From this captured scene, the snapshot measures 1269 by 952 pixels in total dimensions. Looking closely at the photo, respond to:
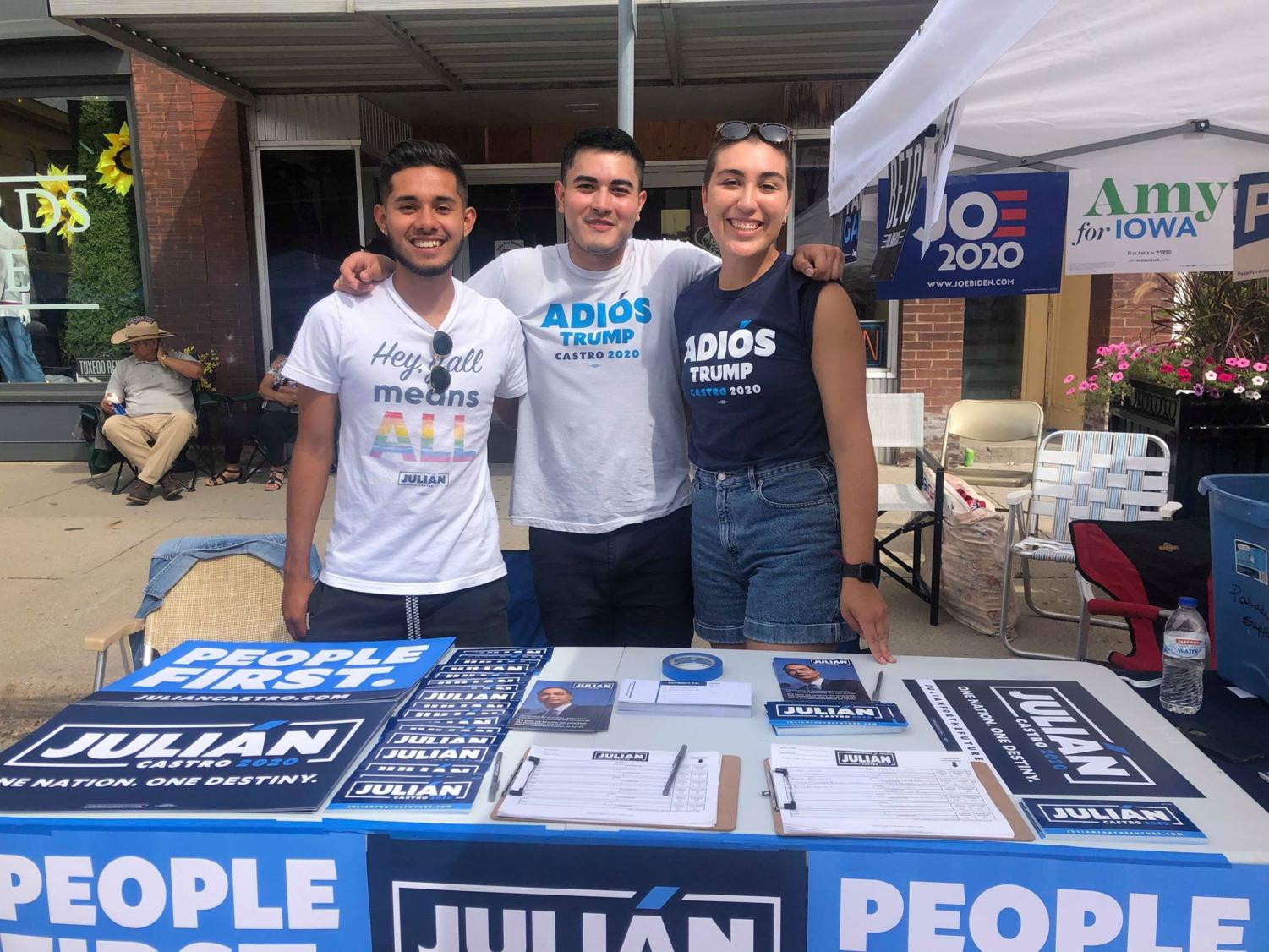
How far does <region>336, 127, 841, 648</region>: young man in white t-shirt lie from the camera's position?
236 cm

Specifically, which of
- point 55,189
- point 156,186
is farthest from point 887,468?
point 55,189

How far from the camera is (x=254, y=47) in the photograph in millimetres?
7172

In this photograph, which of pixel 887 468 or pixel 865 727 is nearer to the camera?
pixel 865 727

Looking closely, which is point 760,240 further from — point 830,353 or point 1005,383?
point 1005,383

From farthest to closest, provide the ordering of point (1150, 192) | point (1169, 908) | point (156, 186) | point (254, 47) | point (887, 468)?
point (156, 186) → point (887, 468) → point (254, 47) → point (1150, 192) → point (1169, 908)

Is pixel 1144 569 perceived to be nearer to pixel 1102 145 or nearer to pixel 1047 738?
pixel 1047 738

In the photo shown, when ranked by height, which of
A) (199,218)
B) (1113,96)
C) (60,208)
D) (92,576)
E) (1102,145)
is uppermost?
(60,208)

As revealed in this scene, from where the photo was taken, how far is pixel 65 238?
29.7 ft

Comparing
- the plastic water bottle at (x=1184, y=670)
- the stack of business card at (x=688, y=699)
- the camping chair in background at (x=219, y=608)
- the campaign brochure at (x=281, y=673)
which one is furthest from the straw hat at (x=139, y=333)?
the plastic water bottle at (x=1184, y=670)

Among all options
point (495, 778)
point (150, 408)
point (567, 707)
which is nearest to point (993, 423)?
point (567, 707)

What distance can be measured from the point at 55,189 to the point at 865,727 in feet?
33.4

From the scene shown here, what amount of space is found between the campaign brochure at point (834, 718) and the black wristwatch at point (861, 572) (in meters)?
0.39

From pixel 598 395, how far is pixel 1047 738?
4.35 feet

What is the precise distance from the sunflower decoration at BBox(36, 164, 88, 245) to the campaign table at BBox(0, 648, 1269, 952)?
942 centimetres
